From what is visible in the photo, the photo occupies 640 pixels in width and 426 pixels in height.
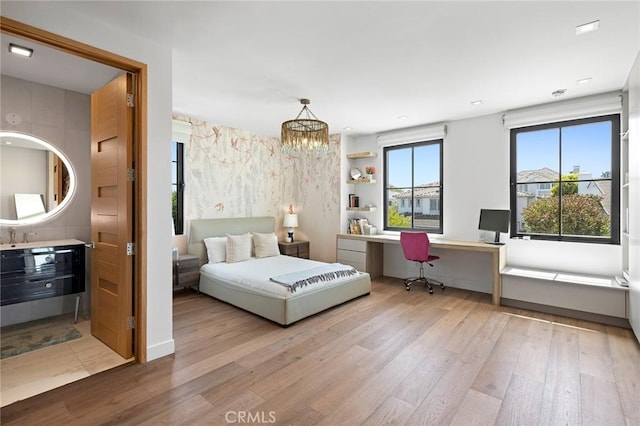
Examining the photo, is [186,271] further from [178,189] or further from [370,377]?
[370,377]

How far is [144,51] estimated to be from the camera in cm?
245

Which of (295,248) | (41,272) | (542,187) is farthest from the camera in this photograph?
(295,248)

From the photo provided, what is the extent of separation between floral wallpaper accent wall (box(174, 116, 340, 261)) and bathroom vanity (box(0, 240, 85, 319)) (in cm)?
166

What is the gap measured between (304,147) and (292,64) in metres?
1.00

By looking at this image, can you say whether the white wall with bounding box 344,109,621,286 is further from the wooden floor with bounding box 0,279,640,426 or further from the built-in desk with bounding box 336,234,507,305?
the wooden floor with bounding box 0,279,640,426

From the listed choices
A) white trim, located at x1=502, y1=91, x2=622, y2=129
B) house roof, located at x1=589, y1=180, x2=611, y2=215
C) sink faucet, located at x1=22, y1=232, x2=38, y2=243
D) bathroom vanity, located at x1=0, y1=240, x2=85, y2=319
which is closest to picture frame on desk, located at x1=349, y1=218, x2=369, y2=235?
white trim, located at x1=502, y1=91, x2=622, y2=129

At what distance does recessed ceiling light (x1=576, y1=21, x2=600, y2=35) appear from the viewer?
222 centimetres

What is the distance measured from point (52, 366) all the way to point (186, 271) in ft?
6.33

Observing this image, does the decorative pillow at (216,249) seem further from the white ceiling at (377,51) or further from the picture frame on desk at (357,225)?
the picture frame on desk at (357,225)

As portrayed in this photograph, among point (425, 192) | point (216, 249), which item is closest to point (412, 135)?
point (425, 192)

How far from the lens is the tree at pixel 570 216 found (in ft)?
12.4

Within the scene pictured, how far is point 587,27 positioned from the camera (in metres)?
2.26

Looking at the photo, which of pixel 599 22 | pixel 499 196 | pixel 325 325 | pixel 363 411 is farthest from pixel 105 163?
pixel 499 196

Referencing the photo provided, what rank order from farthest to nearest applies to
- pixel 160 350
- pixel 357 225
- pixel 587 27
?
pixel 357 225 < pixel 160 350 < pixel 587 27
